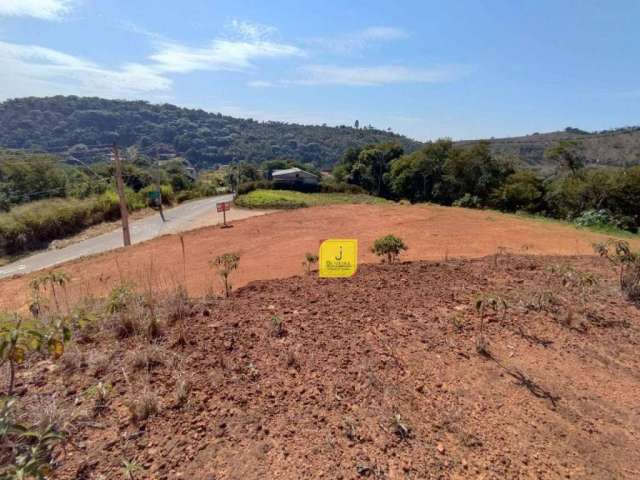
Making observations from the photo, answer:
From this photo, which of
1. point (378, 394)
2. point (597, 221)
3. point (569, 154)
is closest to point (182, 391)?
point (378, 394)

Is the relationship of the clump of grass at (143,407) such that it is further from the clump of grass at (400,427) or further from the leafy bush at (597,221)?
the leafy bush at (597,221)

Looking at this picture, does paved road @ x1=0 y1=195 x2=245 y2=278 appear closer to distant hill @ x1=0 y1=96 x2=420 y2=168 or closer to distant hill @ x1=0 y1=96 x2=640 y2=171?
distant hill @ x1=0 y1=96 x2=640 y2=171

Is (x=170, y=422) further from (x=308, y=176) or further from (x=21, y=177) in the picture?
(x=308, y=176)

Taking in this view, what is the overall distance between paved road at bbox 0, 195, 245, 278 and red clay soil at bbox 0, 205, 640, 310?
6651 mm

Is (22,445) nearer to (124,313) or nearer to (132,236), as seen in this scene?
(124,313)

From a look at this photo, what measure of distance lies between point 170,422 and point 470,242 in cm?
932

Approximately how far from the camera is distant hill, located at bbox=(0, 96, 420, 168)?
72000 millimetres

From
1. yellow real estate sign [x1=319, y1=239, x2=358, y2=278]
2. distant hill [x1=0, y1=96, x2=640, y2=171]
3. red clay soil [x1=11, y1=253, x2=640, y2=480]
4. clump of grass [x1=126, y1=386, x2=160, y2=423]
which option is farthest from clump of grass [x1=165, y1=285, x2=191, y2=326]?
distant hill [x1=0, y1=96, x2=640, y2=171]

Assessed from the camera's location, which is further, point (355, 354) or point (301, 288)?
point (301, 288)

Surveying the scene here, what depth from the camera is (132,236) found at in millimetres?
21828

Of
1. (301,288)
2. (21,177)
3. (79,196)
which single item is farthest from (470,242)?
(21,177)

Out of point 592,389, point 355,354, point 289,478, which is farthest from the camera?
point 355,354

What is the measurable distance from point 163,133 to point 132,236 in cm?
9152

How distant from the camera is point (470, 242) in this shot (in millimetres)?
9867
